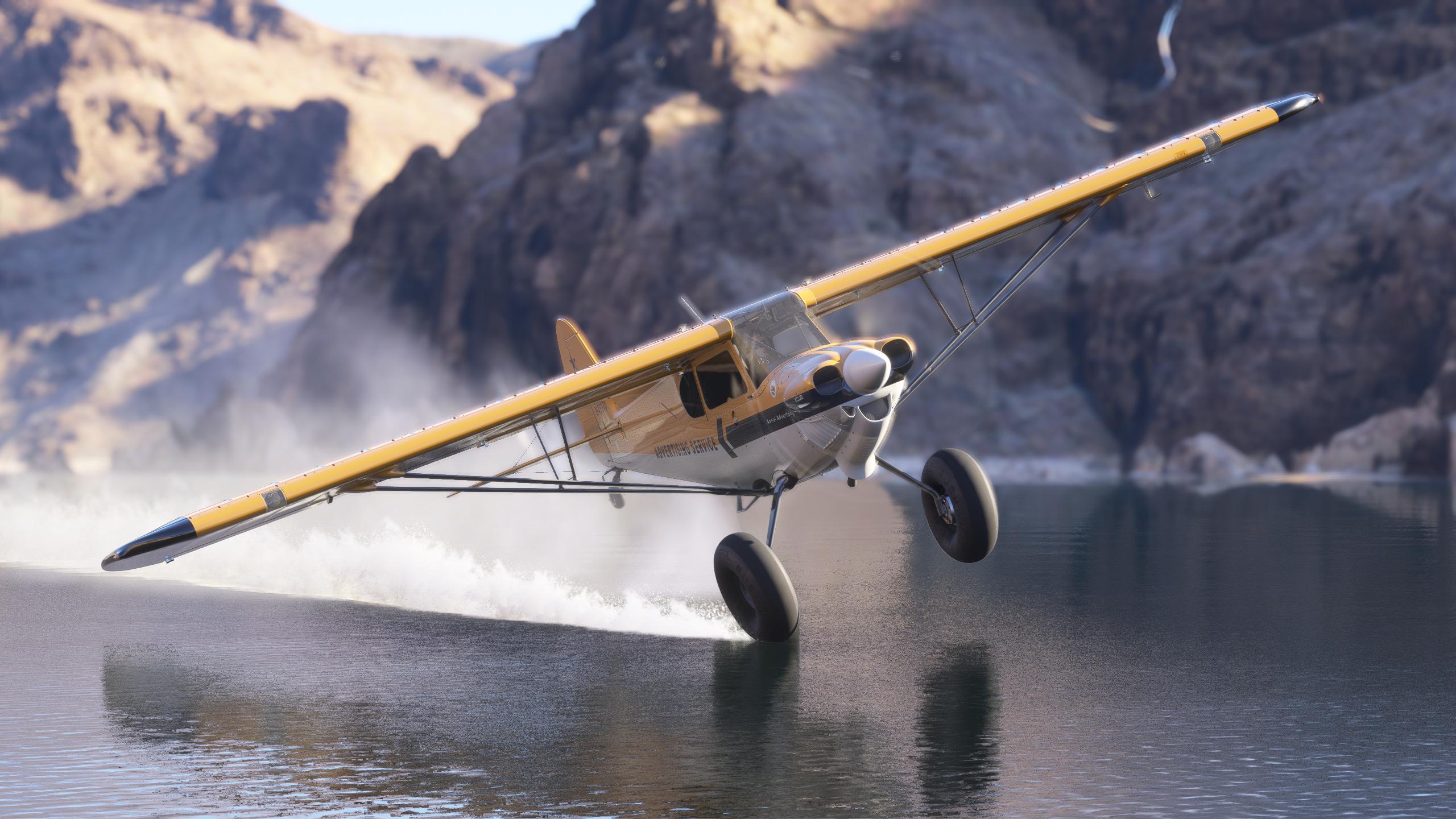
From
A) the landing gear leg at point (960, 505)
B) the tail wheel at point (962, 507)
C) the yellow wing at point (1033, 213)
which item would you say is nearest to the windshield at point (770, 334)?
the yellow wing at point (1033, 213)

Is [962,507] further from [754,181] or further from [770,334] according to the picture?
[754,181]

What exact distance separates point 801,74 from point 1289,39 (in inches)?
1487

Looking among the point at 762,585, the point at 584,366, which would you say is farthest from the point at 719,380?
the point at 584,366

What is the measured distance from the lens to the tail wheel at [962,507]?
2102 cm

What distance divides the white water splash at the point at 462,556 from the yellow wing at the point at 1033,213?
5.41 metres

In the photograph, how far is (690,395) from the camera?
22.5 m

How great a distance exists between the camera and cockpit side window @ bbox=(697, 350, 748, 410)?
21.8 m

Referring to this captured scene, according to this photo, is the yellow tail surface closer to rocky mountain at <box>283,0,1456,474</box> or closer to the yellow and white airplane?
the yellow and white airplane

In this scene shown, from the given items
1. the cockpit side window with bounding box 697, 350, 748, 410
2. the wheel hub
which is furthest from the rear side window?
the wheel hub

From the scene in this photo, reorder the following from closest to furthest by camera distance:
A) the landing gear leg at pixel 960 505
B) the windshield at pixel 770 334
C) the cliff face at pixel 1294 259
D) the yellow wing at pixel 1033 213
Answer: the landing gear leg at pixel 960 505 < the windshield at pixel 770 334 < the yellow wing at pixel 1033 213 < the cliff face at pixel 1294 259

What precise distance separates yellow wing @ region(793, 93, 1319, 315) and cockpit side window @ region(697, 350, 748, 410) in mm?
1444

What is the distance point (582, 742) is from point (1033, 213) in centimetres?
1173

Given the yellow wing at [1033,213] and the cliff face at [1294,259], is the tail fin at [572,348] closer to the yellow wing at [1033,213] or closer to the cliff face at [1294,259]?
the yellow wing at [1033,213]

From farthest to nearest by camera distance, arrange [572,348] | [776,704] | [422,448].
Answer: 1. [572,348]
2. [422,448]
3. [776,704]
